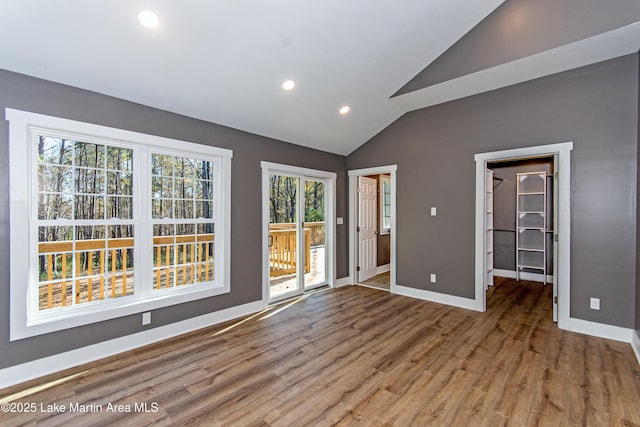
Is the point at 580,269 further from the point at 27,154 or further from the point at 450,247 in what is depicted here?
the point at 27,154

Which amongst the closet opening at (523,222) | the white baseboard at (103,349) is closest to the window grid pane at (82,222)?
the white baseboard at (103,349)

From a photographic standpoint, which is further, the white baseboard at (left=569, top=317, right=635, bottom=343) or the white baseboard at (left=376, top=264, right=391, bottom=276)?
the white baseboard at (left=376, top=264, right=391, bottom=276)

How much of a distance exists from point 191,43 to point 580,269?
483cm

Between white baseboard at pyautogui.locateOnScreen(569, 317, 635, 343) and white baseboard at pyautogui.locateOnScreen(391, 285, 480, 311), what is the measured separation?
107cm

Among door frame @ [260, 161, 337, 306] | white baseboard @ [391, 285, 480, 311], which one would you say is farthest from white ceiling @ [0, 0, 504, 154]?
white baseboard @ [391, 285, 480, 311]

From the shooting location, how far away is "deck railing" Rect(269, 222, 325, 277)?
488 cm

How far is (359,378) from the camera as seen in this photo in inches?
97.3

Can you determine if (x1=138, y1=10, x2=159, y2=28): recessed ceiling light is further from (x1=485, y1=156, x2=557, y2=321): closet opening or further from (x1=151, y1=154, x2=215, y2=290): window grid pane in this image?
(x1=485, y1=156, x2=557, y2=321): closet opening

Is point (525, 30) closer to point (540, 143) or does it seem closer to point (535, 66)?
point (535, 66)

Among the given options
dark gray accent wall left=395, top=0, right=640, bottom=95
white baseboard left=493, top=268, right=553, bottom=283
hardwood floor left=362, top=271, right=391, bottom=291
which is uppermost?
dark gray accent wall left=395, top=0, right=640, bottom=95

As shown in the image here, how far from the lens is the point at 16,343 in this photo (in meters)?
2.41

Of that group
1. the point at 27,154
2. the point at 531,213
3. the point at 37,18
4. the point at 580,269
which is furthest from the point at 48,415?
the point at 531,213

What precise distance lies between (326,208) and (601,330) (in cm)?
401

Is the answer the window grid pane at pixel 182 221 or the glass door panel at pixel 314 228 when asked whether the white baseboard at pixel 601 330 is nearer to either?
the glass door panel at pixel 314 228
